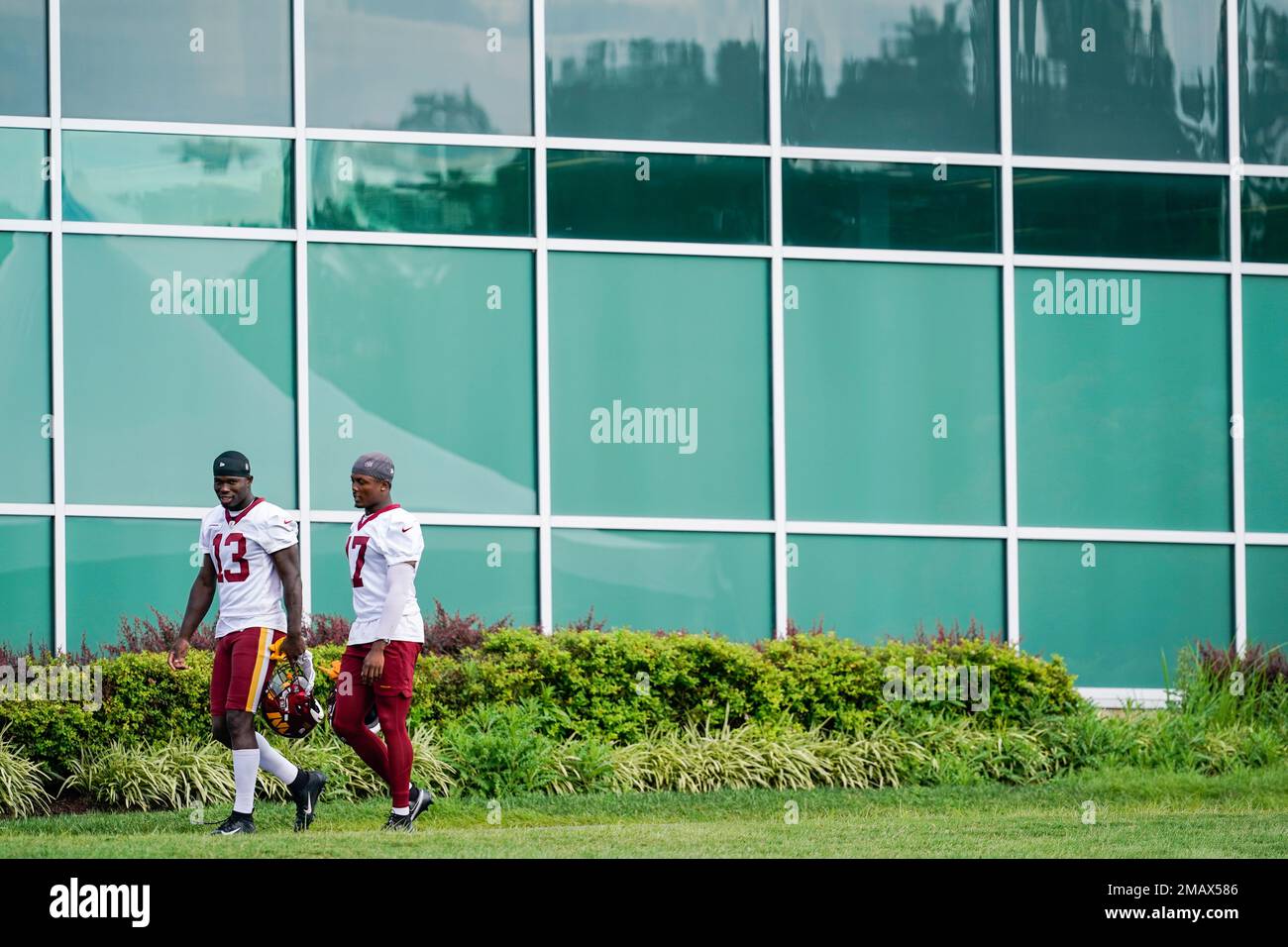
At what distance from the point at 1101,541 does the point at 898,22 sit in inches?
187

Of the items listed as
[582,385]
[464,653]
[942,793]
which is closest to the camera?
[942,793]

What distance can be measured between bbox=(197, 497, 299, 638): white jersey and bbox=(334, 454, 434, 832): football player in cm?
41

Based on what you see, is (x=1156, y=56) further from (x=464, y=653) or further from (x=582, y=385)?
(x=464, y=653)

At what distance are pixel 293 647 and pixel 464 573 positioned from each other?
4.81 m

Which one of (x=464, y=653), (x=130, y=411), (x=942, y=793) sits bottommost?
(x=942, y=793)

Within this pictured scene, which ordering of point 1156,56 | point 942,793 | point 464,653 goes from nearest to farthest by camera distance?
1. point 942,793
2. point 464,653
3. point 1156,56

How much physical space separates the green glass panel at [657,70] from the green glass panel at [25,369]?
4299 mm

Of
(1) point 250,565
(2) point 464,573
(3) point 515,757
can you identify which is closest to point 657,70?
(2) point 464,573

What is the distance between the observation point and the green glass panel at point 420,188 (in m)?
13.8

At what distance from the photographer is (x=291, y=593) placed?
8.78m

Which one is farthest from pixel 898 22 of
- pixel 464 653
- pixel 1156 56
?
pixel 464 653

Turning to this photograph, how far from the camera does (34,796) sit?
10.6 metres

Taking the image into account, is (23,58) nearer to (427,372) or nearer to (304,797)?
(427,372)

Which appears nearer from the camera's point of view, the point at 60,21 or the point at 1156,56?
the point at 60,21
